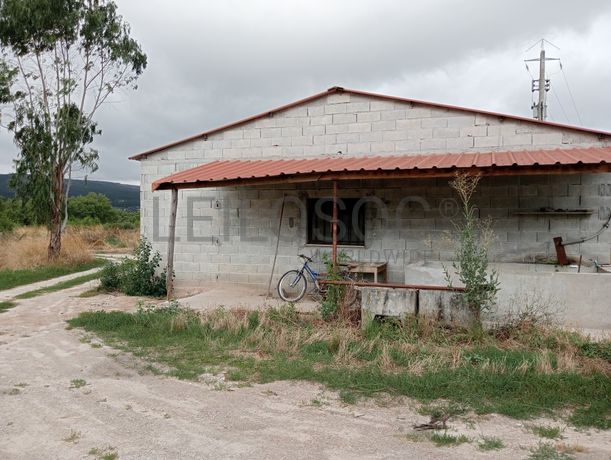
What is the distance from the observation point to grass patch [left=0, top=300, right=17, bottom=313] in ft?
30.3

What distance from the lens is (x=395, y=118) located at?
9352mm

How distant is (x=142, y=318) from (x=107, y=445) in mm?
4084

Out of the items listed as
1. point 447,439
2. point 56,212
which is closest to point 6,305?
point 56,212

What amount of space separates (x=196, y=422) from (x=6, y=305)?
296 inches

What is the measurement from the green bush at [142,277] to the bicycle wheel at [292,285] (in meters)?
2.67

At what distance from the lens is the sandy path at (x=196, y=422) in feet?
11.4

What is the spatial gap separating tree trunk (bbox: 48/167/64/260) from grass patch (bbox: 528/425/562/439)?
602 inches

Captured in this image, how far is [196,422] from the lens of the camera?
397 centimetres

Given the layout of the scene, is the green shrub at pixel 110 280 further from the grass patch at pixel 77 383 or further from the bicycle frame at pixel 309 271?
the grass patch at pixel 77 383

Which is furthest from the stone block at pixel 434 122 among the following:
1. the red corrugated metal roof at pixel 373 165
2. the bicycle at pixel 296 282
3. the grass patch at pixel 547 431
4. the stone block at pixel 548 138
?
the grass patch at pixel 547 431

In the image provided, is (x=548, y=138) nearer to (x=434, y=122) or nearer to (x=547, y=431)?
(x=434, y=122)

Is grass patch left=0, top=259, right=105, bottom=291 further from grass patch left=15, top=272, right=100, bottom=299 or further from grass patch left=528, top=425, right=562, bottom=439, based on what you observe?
grass patch left=528, top=425, right=562, bottom=439

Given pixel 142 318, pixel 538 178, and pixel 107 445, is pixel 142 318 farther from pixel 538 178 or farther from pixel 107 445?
pixel 538 178

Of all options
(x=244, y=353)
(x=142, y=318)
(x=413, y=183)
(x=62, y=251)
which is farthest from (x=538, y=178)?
(x=62, y=251)
